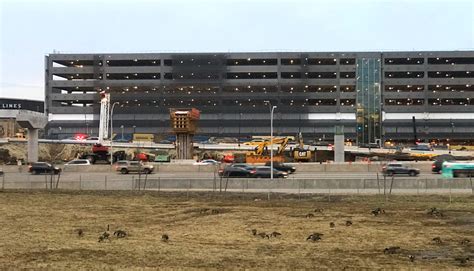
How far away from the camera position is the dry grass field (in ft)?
57.7

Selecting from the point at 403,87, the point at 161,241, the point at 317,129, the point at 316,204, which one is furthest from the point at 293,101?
the point at 161,241

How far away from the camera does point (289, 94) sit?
136 metres

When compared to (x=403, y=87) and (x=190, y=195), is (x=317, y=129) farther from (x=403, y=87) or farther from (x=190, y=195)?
(x=190, y=195)

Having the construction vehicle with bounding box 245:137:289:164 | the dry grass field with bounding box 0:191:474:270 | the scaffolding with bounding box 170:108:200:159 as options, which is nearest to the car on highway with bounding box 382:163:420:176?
the dry grass field with bounding box 0:191:474:270

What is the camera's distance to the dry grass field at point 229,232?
1758 cm

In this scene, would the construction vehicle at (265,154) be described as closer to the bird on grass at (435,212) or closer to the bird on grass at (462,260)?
the bird on grass at (435,212)

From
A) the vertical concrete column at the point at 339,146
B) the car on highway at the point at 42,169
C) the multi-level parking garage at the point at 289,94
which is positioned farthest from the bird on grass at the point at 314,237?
the multi-level parking garage at the point at 289,94

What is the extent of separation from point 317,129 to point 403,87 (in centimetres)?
2820

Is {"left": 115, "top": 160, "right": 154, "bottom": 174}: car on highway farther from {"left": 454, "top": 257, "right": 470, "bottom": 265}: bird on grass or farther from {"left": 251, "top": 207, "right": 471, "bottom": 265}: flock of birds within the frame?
{"left": 454, "top": 257, "right": 470, "bottom": 265}: bird on grass

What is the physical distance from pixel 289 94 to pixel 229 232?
114194 mm

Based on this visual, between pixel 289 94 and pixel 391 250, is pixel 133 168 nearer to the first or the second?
pixel 391 250

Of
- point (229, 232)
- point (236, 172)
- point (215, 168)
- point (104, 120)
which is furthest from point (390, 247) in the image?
point (104, 120)

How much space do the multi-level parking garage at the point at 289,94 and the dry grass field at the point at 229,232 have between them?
318 feet

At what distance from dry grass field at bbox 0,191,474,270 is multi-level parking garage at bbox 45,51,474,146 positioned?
96921mm
